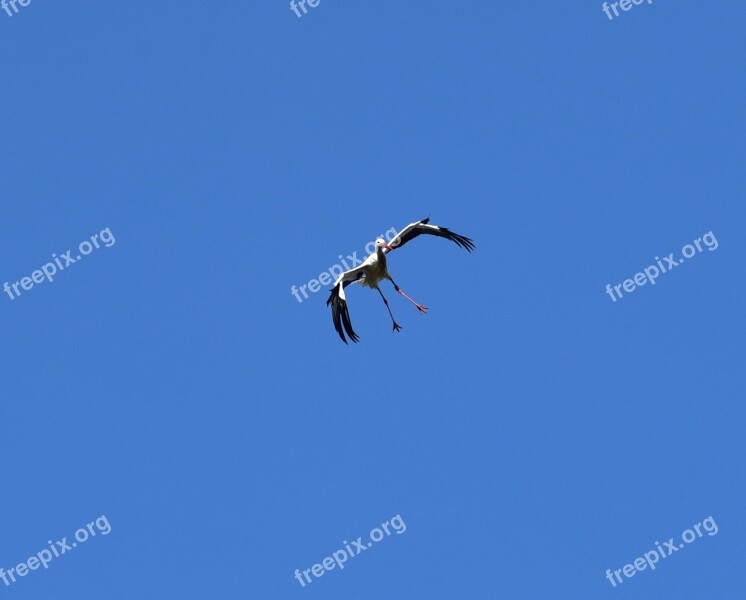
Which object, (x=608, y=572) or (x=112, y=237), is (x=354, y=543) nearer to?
(x=608, y=572)

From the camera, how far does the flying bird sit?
A: 1165 inches

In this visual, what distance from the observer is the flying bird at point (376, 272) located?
29594mm

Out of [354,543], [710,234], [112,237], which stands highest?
[112,237]

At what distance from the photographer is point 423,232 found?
3175 centimetres

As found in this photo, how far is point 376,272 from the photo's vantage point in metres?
30.5

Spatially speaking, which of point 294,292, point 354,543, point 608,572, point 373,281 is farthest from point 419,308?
point 608,572

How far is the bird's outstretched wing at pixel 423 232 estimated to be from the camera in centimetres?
3102

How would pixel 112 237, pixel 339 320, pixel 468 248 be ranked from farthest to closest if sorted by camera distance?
pixel 112 237, pixel 468 248, pixel 339 320

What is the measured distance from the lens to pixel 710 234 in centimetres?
3897

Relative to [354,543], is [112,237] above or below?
above

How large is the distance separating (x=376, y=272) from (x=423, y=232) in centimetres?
204

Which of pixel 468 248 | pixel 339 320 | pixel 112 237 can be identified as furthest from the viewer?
pixel 112 237

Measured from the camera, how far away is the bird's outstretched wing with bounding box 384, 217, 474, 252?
3102 centimetres

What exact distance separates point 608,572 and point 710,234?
11.0m
